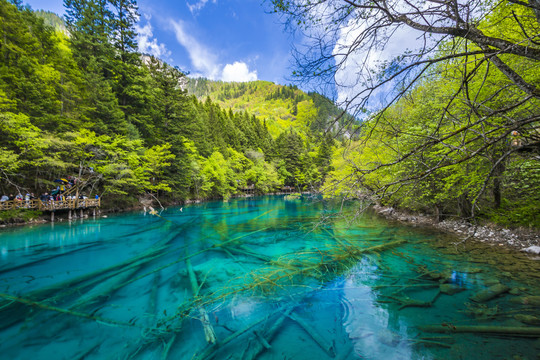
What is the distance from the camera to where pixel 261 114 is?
135 metres

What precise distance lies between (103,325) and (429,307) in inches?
239

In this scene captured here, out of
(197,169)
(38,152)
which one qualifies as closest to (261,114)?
(197,169)

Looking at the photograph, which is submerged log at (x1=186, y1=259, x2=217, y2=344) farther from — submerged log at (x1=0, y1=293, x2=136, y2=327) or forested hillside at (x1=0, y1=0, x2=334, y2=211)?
forested hillside at (x1=0, y1=0, x2=334, y2=211)

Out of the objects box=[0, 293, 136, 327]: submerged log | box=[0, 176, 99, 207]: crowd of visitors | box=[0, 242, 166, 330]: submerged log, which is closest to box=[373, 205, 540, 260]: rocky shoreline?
box=[0, 293, 136, 327]: submerged log

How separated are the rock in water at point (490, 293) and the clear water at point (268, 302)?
0.09 metres


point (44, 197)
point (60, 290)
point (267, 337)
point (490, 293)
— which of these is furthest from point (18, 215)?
point (490, 293)

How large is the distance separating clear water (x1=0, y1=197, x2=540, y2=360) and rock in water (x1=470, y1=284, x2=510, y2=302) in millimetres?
91

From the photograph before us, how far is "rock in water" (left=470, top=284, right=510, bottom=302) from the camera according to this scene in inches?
163

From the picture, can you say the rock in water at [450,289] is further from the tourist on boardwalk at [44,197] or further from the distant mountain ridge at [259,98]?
the distant mountain ridge at [259,98]

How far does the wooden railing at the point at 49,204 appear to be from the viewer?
12.1 meters

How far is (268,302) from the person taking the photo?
14.2ft

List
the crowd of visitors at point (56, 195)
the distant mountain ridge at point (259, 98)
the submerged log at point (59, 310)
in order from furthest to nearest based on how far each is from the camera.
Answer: the distant mountain ridge at point (259, 98) < the crowd of visitors at point (56, 195) < the submerged log at point (59, 310)

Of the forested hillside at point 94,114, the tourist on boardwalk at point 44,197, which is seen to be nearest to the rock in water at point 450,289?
the forested hillside at point 94,114

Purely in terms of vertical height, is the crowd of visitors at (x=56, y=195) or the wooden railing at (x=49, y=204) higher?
the crowd of visitors at (x=56, y=195)
